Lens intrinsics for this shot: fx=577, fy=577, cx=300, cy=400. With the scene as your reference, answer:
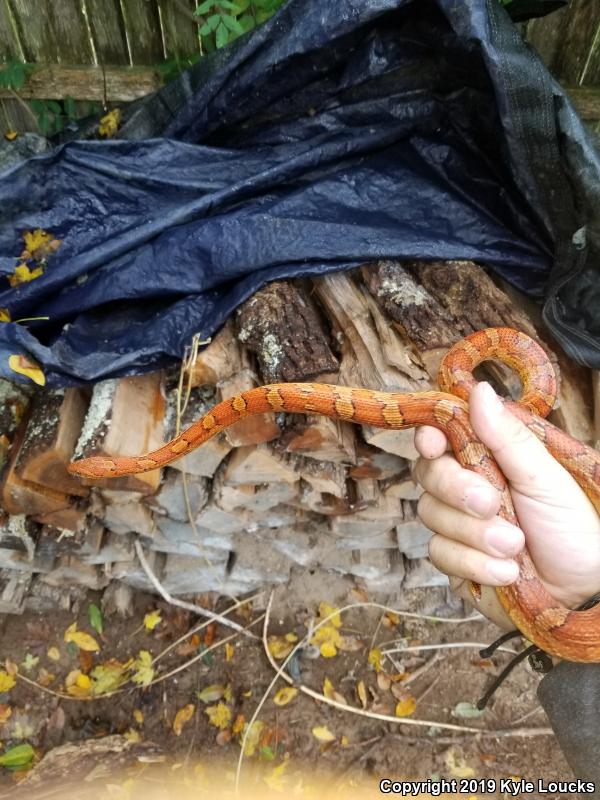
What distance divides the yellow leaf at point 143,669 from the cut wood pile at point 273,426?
29.4 inches

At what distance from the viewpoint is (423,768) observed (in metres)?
3.07

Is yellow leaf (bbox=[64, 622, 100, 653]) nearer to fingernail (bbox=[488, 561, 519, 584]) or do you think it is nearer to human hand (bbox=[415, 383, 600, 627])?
human hand (bbox=[415, 383, 600, 627])

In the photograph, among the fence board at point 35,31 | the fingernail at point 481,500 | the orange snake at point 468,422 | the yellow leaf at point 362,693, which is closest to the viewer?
the fingernail at point 481,500

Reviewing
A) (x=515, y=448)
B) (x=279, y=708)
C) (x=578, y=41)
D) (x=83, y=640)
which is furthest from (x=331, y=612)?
(x=578, y=41)

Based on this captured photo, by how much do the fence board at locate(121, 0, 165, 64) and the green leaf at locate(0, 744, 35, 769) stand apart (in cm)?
430

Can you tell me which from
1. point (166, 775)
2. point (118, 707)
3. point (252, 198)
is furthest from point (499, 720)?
point (252, 198)

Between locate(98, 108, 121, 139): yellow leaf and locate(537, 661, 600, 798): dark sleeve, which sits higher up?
locate(98, 108, 121, 139): yellow leaf

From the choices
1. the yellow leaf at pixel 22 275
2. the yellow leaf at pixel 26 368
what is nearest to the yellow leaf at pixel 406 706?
the yellow leaf at pixel 26 368

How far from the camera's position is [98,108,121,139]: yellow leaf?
3.43 m

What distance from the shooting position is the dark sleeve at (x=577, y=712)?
1979mm

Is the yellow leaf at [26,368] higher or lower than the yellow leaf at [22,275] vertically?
lower

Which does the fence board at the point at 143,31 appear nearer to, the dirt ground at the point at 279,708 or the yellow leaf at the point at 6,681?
the dirt ground at the point at 279,708

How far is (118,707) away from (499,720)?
7.09ft

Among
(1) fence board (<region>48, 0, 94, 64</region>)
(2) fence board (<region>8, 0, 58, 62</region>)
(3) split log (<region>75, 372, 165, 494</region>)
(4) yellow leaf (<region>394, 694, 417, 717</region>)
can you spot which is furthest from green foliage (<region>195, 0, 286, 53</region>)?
(4) yellow leaf (<region>394, 694, 417, 717</region>)
